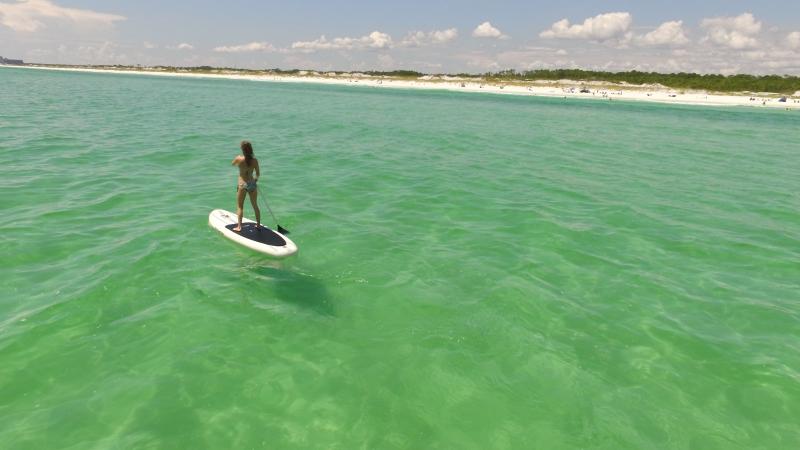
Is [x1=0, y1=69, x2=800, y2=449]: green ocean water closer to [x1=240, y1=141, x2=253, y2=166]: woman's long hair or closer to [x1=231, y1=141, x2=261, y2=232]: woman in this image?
[x1=231, y1=141, x2=261, y2=232]: woman

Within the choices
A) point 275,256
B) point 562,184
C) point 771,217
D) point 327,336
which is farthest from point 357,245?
point 771,217

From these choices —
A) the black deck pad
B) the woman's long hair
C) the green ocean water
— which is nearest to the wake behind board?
the black deck pad

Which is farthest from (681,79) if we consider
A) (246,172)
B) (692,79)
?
(246,172)

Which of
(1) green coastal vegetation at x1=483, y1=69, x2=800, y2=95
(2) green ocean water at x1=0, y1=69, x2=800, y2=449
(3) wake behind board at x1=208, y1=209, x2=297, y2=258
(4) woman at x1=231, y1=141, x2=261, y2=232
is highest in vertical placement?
(1) green coastal vegetation at x1=483, y1=69, x2=800, y2=95

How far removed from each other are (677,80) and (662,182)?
133m

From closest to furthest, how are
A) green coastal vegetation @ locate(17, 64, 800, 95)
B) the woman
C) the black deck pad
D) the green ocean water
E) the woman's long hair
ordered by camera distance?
the green ocean water < the woman's long hair < the woman < the black deck pad < green coastal vegetation @ locate(17, 64, 800, 95)

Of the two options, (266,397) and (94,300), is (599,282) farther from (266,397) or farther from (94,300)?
(94,300)

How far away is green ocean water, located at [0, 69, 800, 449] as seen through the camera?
6.29 m

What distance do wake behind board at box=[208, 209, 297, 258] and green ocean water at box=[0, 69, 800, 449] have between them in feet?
1.35

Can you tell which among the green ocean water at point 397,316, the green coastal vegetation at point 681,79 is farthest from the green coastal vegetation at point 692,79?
the green ocean water at point 397,316

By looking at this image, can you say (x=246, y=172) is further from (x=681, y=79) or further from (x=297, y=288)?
(x=681, y=79)

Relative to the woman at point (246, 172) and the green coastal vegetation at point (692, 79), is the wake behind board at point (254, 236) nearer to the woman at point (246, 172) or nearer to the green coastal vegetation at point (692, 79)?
the woman at point (246, 172)

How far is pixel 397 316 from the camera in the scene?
8.89 metres

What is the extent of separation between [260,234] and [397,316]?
485 centimetres
